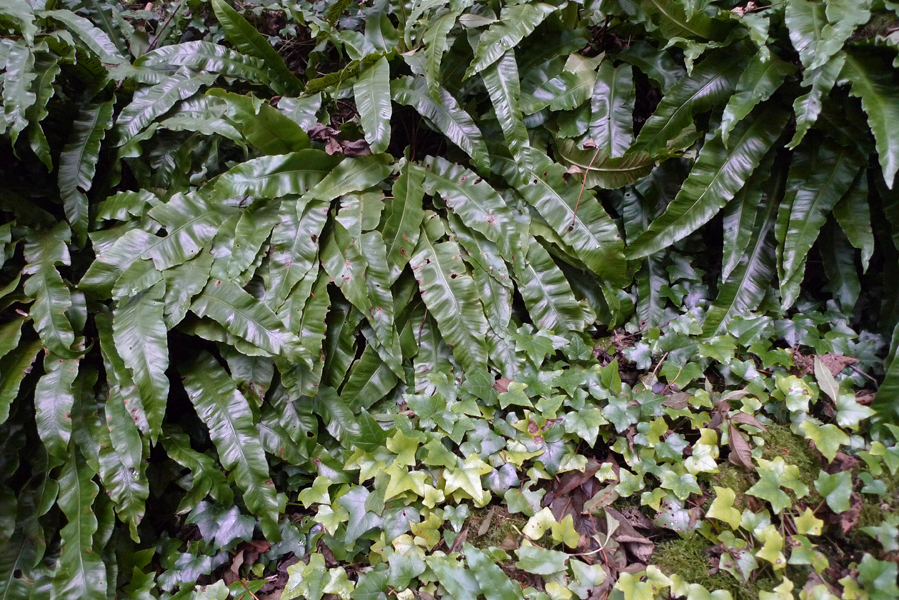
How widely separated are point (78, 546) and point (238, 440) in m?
0.76

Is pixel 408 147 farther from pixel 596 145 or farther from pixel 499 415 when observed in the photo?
pixel 499 415

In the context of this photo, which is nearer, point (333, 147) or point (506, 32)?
point (506, 32)

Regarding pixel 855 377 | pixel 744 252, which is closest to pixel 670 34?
pixel 744 252

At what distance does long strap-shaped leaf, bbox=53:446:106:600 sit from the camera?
6.23ft

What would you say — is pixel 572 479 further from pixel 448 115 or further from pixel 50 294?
pixel 50 294

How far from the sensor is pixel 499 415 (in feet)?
6.63

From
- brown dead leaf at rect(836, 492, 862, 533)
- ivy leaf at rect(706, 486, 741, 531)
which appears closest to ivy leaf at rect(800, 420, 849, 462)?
brown dead leaf at rect(836, 492, 862, 533)

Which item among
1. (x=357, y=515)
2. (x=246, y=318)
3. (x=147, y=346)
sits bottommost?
(x=357, y=515)

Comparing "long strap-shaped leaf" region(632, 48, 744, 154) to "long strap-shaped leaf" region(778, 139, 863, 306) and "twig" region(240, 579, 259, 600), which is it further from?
"twig" region(240, 579, 259, 600)

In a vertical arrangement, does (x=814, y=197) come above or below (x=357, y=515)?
above

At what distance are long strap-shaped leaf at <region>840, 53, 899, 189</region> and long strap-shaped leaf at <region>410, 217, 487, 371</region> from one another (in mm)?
1597

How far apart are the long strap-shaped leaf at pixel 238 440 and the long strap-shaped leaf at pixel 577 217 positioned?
5.51ft

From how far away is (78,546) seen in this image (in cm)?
193

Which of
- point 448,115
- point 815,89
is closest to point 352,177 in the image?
point 448,115
